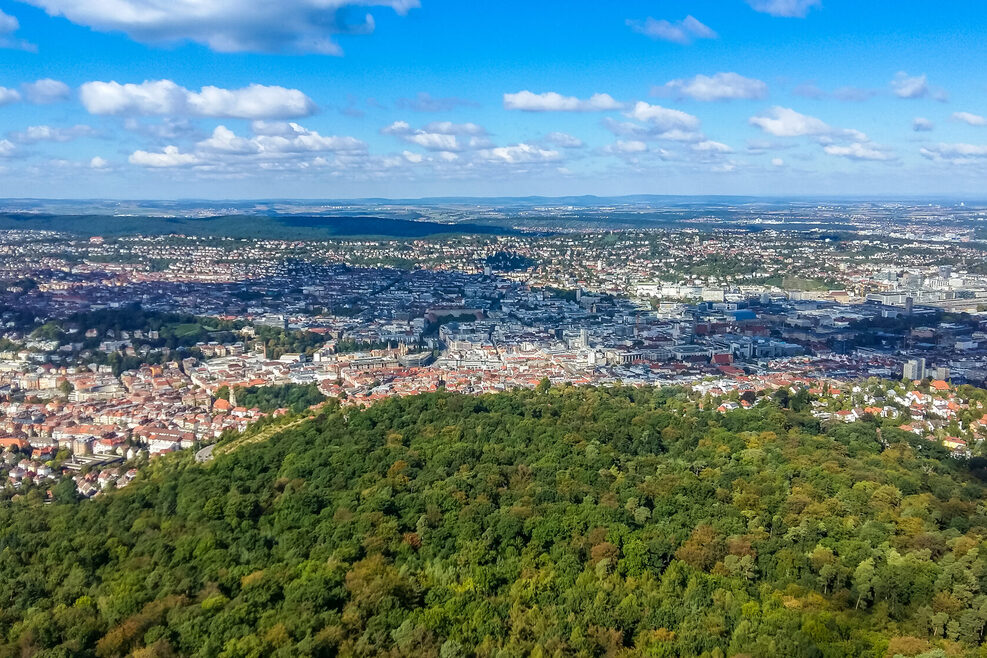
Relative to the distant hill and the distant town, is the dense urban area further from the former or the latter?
the distant hill

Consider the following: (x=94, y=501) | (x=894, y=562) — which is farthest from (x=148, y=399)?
(x=894, y=562)

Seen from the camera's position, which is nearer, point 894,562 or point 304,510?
point 894,562

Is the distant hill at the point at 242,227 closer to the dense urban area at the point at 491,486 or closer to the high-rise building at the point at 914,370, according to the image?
the dense urban area at the point at 491,486

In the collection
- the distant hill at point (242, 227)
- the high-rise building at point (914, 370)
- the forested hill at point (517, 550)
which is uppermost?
the distant hill at point (242, 227)

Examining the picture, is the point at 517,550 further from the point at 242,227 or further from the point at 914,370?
the point at 242,227

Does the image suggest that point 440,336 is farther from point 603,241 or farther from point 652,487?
point 603,241

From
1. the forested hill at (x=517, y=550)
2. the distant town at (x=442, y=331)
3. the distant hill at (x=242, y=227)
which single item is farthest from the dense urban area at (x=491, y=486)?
the distant hill at (x=242, y=227)
